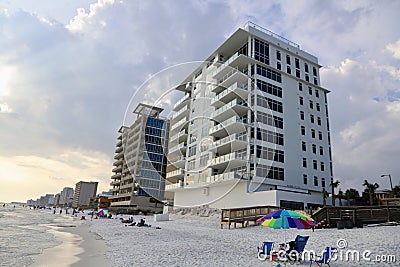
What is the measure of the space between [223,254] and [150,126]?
70.7m

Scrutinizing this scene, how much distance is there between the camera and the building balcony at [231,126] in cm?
3397

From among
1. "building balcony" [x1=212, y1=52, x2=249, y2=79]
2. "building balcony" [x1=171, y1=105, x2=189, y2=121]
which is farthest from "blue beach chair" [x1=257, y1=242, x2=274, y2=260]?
"building balcony" [x1=171, y1=105, x2=189, y2=121]

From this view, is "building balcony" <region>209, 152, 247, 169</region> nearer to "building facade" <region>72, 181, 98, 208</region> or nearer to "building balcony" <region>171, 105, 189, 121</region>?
"building balcony" <region>171, 105, 189, 121</region>

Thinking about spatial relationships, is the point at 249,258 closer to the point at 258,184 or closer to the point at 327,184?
the point at 258,184

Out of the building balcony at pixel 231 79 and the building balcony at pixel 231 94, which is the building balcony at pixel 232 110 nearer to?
the building balcony at pixel 231 94

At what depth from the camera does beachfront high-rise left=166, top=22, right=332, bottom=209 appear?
3231 centimetres

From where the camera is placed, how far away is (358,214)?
722 inches

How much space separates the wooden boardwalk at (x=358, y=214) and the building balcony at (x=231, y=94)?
19.8 m

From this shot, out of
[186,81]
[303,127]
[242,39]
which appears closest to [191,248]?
[303,127]

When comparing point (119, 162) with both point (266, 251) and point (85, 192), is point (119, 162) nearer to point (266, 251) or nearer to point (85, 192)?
point (266, 251)

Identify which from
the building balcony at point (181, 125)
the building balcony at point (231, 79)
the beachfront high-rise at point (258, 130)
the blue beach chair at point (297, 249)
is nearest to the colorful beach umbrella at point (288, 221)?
the blue beach chair at point (297, 249)

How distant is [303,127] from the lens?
37.7 metres

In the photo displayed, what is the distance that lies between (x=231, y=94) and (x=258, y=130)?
21.7ft
